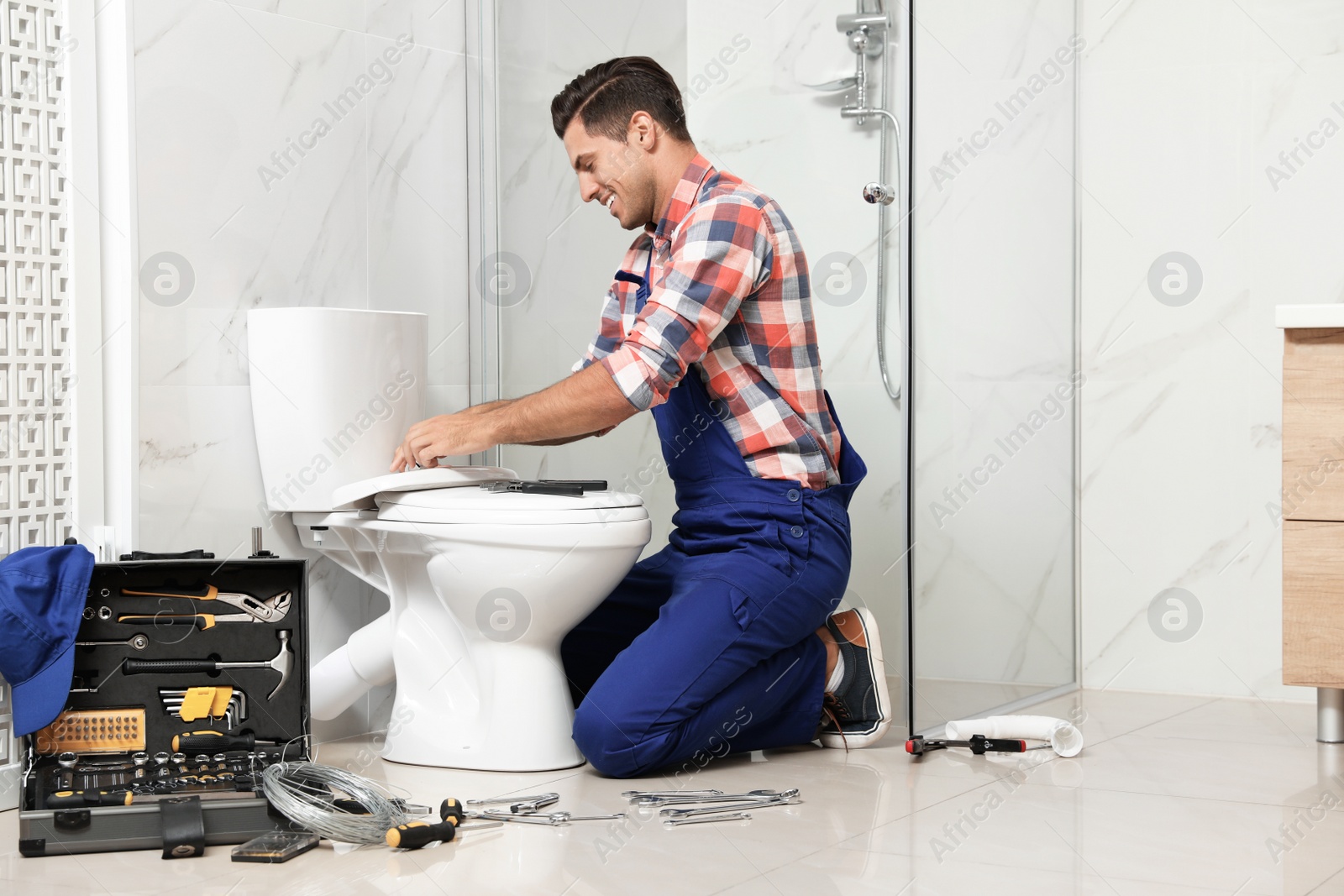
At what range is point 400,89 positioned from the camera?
8.20ft

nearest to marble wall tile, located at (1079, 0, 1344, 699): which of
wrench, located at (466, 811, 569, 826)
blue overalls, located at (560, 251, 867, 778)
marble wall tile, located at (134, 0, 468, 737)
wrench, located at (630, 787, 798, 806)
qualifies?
blue overalls, located at (560, 251, 867, 778)

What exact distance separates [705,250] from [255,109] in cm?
85

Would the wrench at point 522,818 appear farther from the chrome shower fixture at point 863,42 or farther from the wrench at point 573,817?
the chrome shower fixture at point 863,42

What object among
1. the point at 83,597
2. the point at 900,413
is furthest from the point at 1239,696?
the point at 83,597

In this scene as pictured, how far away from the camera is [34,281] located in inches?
74.4

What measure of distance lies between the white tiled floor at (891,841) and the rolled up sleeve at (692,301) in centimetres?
60

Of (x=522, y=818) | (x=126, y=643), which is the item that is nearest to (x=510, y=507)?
(x=522, y=818)

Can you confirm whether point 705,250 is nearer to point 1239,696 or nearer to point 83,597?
point 83,597

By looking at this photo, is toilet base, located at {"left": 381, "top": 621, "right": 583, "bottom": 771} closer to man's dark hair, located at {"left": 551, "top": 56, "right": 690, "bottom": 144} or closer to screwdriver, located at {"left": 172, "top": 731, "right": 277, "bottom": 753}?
screwdriver, located at {"left": 172, "top": 731, "right": 277, "bottom": 753}

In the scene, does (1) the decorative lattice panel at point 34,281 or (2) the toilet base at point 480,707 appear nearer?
(1) the decorative lattice panel at point 34,281

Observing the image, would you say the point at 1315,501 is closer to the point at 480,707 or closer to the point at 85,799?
the point at 480,707

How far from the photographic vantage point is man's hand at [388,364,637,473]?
198 cm

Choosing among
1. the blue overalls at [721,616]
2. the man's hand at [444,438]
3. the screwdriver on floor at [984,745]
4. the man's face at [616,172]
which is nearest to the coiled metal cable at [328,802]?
the blue overalls at [721,616]

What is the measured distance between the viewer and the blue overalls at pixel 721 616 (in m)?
1.96
